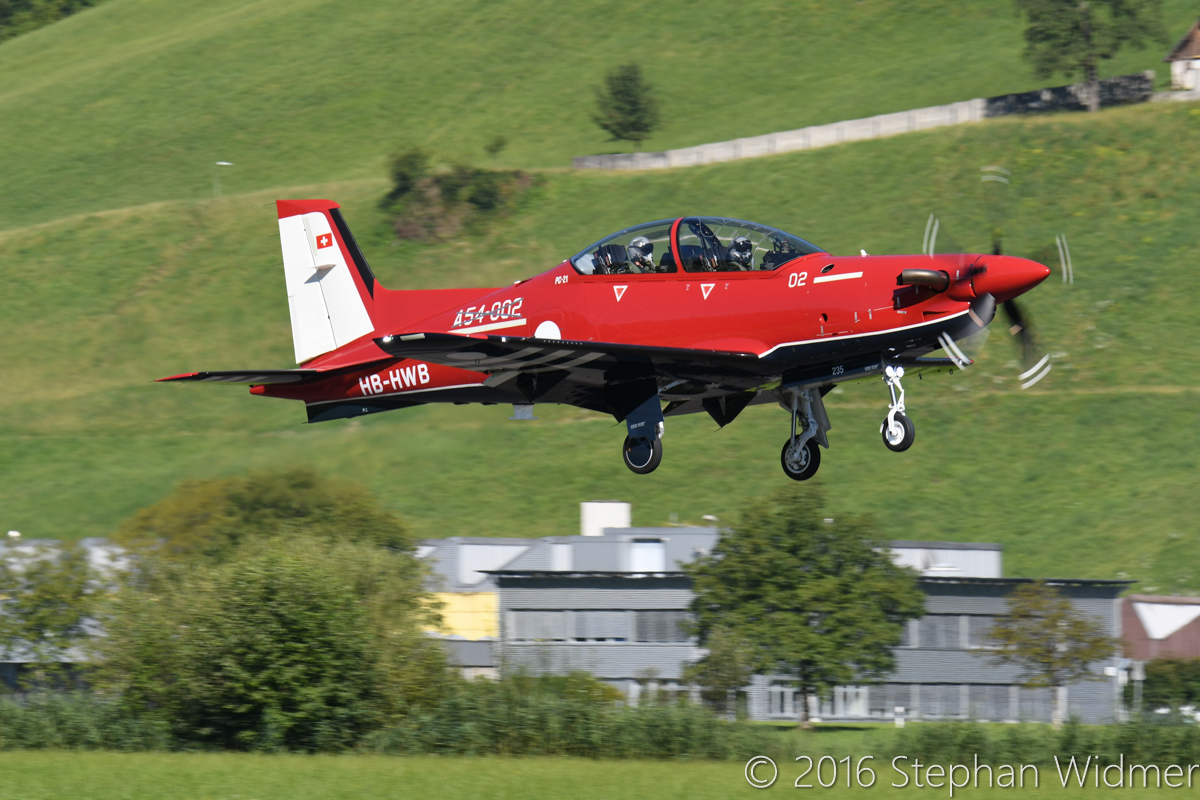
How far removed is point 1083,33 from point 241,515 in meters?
72.1

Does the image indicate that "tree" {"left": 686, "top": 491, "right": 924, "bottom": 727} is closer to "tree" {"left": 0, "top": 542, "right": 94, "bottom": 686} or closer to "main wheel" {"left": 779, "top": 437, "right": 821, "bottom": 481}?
"tree" {"left": 0, "top": 542, "right": 94, "bottom": 686}

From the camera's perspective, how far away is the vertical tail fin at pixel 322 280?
2508cm

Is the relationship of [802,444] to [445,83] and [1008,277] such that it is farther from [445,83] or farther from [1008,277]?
[445,83]

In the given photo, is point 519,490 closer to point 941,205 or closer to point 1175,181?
point 941,205

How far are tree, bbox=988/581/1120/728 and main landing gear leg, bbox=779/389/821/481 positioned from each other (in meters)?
42.8

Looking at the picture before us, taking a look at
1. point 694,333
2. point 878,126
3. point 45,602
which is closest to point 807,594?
point 45,602

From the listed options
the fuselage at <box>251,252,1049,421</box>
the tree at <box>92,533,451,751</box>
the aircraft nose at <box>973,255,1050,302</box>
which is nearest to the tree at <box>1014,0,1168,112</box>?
the tree at <box>92,533,451,751</box>

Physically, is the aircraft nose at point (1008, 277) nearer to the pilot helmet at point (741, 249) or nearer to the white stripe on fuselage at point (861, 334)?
the white stripe on fuselage at point (861, 334)

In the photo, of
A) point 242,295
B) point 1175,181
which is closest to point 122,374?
point 242,295

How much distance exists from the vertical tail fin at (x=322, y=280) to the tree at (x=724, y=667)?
133ft

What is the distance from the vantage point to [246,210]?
295ft

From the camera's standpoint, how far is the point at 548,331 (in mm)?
21250

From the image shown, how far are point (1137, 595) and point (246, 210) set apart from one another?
62.4 meters

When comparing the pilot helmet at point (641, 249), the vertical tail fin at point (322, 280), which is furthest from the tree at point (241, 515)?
the pilot helmet at point (641, 249)
